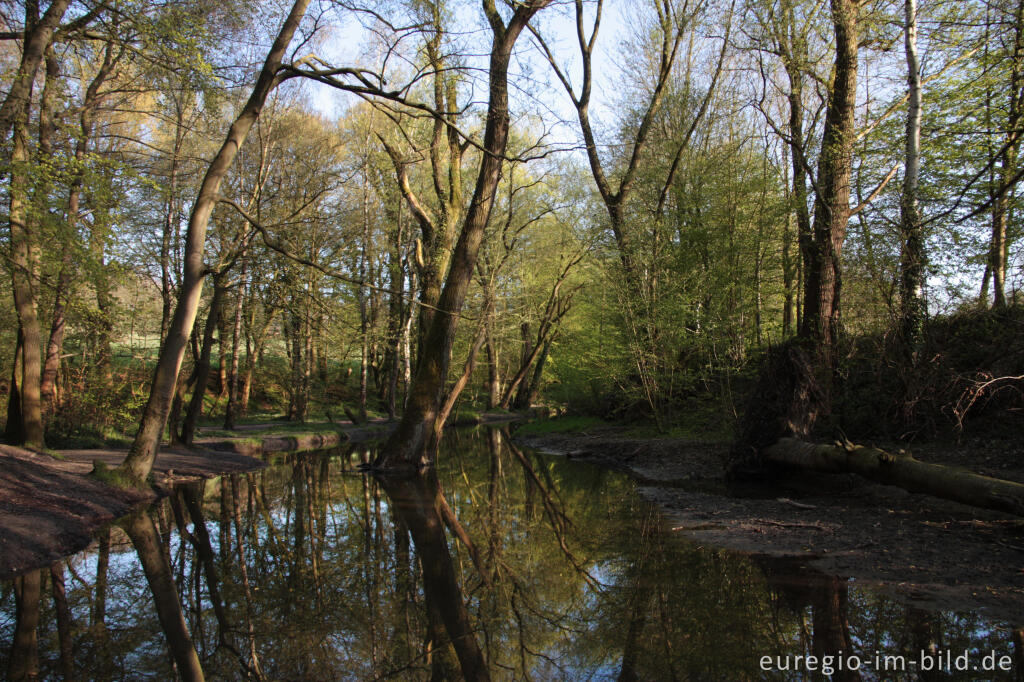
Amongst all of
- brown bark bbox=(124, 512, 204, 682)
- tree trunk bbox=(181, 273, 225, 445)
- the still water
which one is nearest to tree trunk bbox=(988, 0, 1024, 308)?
the still water

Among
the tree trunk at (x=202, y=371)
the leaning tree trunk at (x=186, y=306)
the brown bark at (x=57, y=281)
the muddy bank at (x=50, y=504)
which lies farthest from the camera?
the tree trunk at (x=202, y=371)

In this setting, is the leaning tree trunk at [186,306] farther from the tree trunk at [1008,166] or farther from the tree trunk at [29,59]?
the tree trunk at [1008,166]

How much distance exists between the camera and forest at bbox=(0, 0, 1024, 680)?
14.6ft

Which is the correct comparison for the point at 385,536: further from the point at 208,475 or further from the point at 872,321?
the point at 872,321

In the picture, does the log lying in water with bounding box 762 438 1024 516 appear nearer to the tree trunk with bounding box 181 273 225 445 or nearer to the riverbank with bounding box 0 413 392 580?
the riverbank with bounding box 0 413 392 580

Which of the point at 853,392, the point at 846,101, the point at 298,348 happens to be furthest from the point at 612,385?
the point at 298,348

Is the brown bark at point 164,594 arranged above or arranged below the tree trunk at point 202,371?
below

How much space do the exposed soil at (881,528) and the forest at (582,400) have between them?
Answer: 5 centimetres

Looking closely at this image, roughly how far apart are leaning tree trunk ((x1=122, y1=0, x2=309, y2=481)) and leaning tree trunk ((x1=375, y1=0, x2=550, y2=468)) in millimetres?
4239

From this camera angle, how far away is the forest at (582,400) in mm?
4449

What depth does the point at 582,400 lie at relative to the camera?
22.4m

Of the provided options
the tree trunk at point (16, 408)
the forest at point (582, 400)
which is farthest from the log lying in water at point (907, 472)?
the tree trunk at point (16, 408)

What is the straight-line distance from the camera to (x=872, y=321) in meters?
10.2

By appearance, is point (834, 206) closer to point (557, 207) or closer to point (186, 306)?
point (186, 306)
